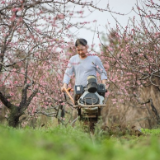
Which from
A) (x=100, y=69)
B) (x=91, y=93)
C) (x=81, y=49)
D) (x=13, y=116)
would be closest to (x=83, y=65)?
(x=81, y=49)

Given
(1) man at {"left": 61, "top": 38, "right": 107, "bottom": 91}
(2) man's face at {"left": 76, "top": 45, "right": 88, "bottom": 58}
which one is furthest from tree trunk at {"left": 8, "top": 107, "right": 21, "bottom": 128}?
(2) man's face at {"left": 76, "top": 45, "right": 88, "bottom": 58}

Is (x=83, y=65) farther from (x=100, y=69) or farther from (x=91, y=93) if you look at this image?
(x=91, y=93)

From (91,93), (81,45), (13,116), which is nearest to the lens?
(91,93)

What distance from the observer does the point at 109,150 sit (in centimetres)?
212

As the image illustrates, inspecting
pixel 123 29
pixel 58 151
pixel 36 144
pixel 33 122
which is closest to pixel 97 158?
pixel 58 151

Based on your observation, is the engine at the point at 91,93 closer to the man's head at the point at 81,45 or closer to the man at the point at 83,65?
the man at the point at 83,65

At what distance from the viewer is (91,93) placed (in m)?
5.39

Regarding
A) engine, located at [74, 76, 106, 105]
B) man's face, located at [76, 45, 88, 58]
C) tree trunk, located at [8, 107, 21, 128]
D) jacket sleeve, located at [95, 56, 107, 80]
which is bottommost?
tree trunk, located at [8, 107, 21, 128]

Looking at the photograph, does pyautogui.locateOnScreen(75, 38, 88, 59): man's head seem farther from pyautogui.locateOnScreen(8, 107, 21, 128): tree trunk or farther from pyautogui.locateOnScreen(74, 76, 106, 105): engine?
pyautogui.locateOnScreen(8, 107, 21, 128): tree trunk

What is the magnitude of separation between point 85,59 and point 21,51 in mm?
1333

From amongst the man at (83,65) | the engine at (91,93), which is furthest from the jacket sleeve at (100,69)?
the engine at (91,93)

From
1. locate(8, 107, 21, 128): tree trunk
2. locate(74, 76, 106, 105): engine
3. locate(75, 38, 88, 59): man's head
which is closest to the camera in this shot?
locate(74, 76, 106, 105): engine

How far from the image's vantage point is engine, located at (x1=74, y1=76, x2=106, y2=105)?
17.4 feet

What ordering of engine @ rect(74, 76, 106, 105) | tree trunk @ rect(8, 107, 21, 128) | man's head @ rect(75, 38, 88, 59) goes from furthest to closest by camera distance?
tree trunk @ rect(8, 107, 21, 128) → man's head @ rect(75, 38, 88, 59) → engine @ rect(74, 76, 106, 105)
